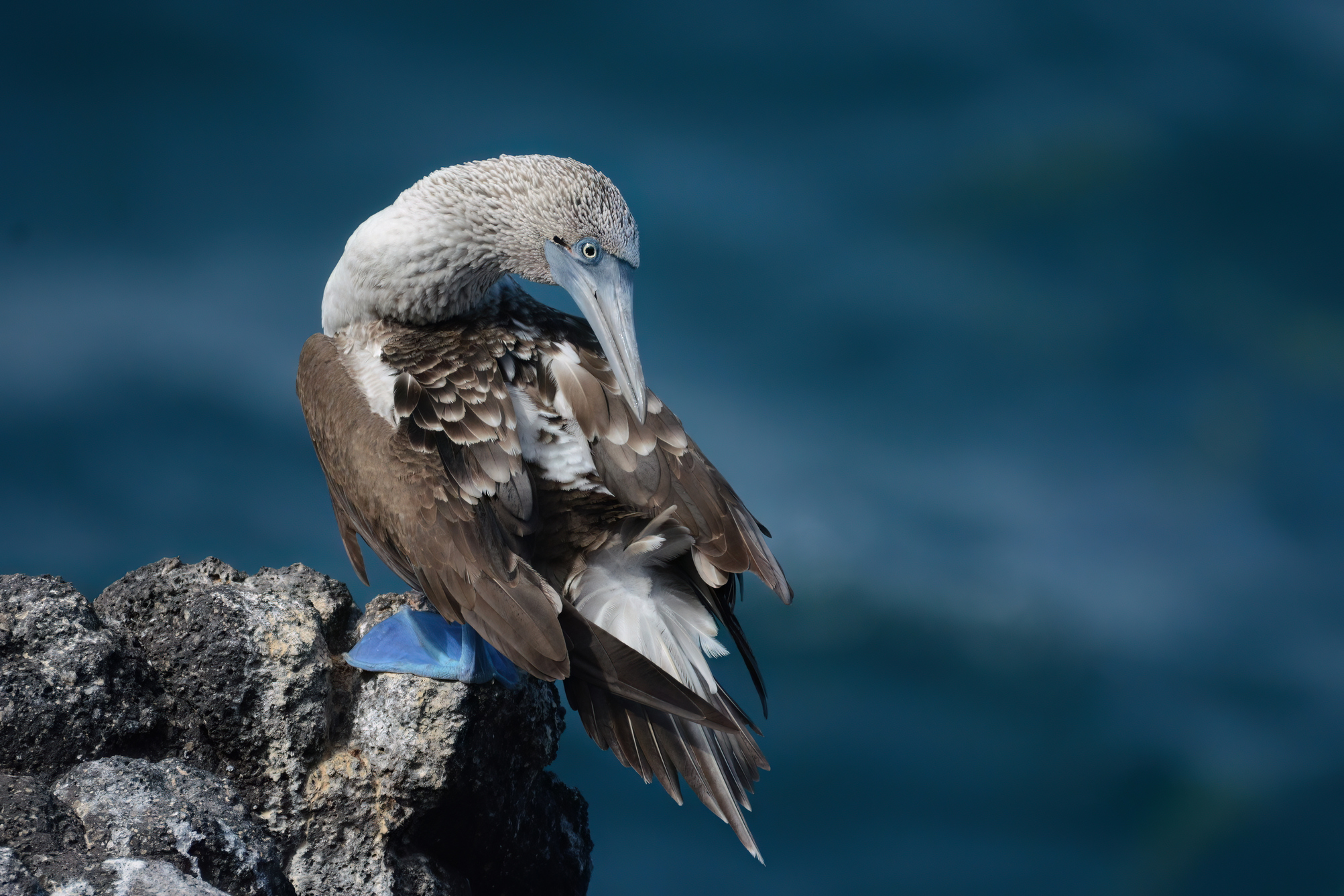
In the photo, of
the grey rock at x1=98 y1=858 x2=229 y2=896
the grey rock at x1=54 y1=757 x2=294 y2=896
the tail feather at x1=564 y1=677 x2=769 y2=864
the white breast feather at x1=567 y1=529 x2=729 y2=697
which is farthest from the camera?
the white breast feather at x1=567 y1=529 x2=729 y2=697

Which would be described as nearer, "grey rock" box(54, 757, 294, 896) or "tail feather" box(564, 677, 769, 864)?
"grey rock" box(54, 757, 294, 896)

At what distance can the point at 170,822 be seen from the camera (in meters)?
2.52

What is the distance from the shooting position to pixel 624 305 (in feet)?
10.7

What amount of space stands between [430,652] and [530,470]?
559 millimetres

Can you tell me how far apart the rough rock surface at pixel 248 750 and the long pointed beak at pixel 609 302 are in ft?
3.12

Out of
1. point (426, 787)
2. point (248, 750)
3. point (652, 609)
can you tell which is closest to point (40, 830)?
point (248, 750)

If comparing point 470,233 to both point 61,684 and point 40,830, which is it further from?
point 40,830

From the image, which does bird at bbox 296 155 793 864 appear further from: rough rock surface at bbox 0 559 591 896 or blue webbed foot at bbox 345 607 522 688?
rough rock surface at bbox 0 559 591 896

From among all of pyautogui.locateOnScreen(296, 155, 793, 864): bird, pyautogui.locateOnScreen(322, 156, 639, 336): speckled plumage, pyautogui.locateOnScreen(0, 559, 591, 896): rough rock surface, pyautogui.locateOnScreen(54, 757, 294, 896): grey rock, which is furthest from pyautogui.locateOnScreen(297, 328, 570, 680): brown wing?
pyautogui.locateOnScreen(54, 757, 294, 896): grey rock

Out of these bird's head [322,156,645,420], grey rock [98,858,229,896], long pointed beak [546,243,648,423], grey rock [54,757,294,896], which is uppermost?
bird's head [322,156,645,420]

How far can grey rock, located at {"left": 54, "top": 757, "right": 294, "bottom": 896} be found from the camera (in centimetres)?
248

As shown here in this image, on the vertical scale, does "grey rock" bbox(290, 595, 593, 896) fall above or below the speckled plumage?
below

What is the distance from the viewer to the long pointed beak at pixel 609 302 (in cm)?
323

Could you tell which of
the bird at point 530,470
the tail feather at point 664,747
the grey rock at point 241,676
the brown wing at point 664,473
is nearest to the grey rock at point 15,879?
the grey rock at point 241,676
